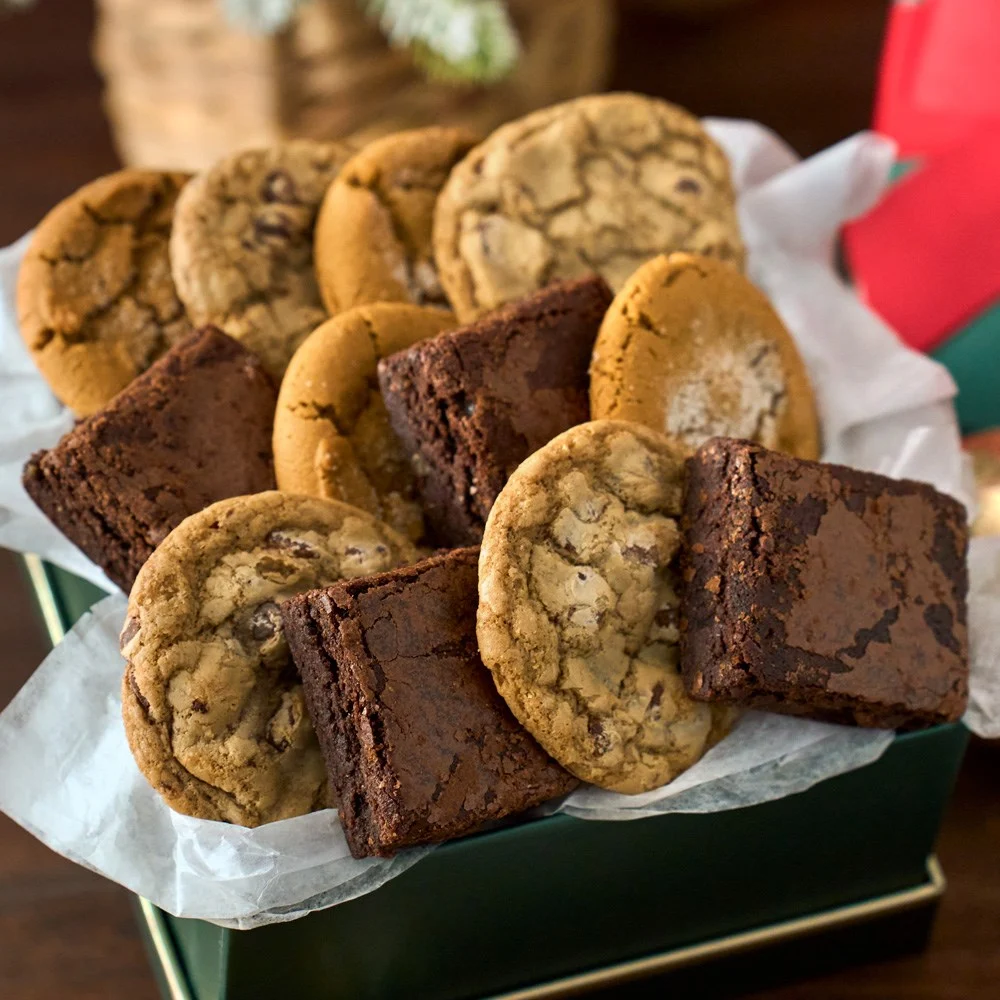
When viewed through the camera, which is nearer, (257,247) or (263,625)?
(263,625)

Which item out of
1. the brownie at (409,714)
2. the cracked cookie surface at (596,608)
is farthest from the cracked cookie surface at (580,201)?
the brownie at (409,714)

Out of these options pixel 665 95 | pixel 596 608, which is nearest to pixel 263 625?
pixel 596 608

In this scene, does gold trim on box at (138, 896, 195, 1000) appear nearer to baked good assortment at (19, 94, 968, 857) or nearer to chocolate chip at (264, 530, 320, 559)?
baked good assortment at (19, 94, 968, 857)

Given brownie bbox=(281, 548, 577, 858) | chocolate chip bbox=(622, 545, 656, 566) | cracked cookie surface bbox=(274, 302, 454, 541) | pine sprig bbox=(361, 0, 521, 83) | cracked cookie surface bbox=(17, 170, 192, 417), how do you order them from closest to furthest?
brownie bbox=(281, 548, 577, 858), chocolate chip bbox=(622, 545, 656, 566), cracked cookie surface bbox=(274, 302, 454, 541), cracked cookie surface bbox=(17, 170, 192, 417), pine sprig bbox=(361, 0, 521, 83)

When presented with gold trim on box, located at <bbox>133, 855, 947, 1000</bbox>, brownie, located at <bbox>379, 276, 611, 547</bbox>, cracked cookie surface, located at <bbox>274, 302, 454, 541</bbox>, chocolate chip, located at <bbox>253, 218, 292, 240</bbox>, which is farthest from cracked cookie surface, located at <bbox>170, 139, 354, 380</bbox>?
gold trim on box, located at <bbox>133, 855, 947, 1000</bbox>

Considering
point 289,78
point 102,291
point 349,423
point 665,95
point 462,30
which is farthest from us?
point 665,95

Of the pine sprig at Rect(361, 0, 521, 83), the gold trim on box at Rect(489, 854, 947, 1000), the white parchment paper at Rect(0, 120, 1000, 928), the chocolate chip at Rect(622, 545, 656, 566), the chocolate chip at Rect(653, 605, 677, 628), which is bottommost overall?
the gold trim on box at Rect(489, 854, 947, 1000)

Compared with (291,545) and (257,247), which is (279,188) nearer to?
(257,247)

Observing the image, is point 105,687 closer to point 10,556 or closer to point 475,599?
point 475,599
